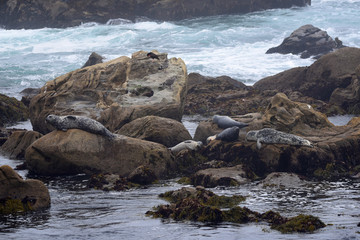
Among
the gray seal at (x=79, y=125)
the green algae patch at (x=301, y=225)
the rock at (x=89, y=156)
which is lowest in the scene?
the rock at (x=89, y=156)

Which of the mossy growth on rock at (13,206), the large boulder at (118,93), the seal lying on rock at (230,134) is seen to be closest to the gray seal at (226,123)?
the seal lying on rock at (230,134)

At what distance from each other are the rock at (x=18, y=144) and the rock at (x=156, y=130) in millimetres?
2301

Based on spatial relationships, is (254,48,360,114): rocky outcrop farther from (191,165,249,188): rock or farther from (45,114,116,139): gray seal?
(45,114,116,139): gray seal

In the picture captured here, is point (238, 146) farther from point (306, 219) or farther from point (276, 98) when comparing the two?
point (306, 219)

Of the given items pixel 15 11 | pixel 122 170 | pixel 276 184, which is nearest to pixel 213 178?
pixel 276 184

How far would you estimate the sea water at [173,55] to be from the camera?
304 inches

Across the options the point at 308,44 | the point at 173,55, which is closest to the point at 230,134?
the point at 308,44

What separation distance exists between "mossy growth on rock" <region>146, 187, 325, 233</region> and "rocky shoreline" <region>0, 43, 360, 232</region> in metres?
0.07

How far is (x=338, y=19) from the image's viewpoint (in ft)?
164

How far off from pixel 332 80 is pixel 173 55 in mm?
17053

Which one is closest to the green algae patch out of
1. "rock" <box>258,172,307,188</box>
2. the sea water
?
the sea water

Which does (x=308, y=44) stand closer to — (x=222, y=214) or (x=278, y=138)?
(x=278, y=138)

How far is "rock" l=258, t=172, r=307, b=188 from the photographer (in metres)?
10.5

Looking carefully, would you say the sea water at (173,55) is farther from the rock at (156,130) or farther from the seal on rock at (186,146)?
the rock at (156,130)
